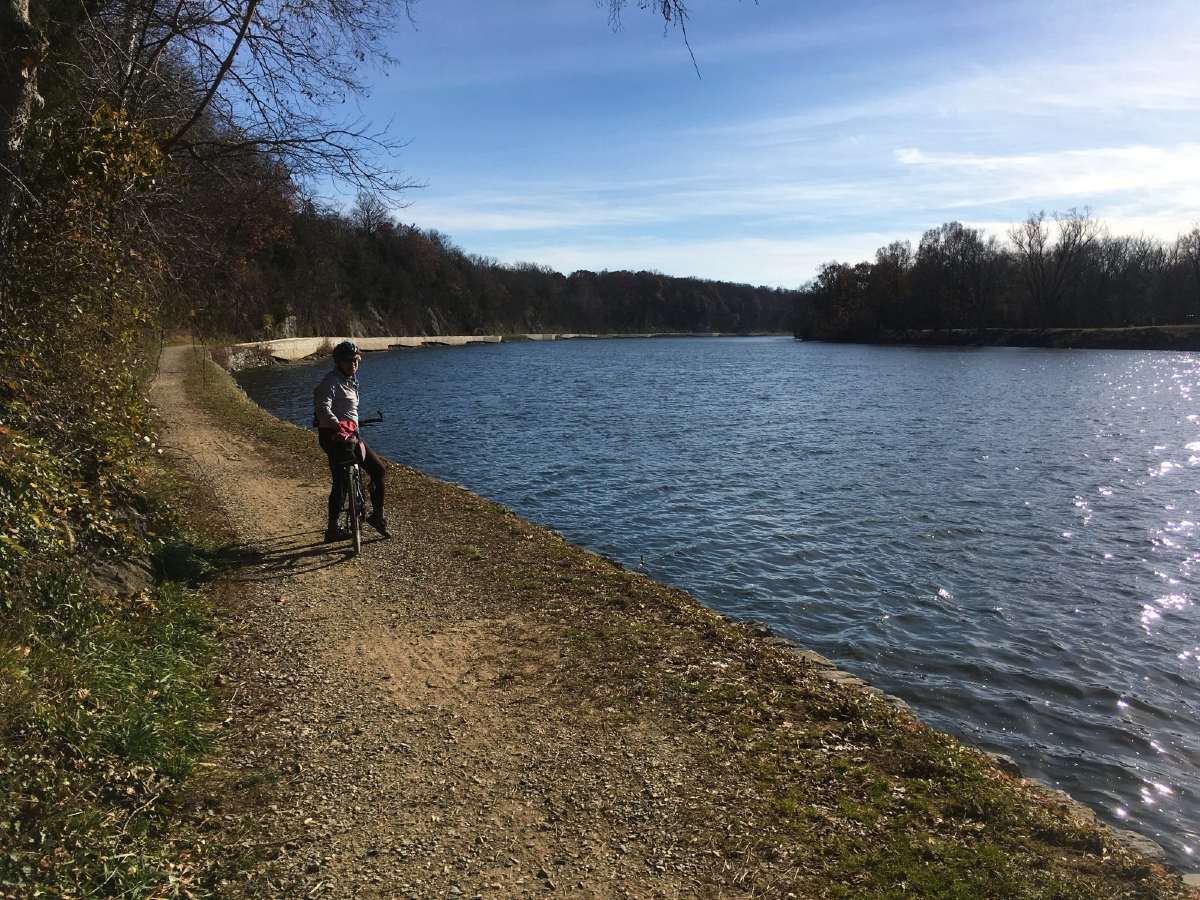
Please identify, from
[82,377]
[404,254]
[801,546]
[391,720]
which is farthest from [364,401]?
[404,254]

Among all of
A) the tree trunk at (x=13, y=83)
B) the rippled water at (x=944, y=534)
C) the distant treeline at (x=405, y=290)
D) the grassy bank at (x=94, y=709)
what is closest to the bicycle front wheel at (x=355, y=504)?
the grassy bank at (x=94, y=709)

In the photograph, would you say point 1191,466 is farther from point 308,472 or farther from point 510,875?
point 510,875

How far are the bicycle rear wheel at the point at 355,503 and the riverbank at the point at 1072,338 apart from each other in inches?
3737

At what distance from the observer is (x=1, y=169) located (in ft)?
19.3

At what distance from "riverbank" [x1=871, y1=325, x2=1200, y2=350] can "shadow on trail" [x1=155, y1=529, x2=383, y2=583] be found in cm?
9522

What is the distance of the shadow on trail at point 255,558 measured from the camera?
7.77 m

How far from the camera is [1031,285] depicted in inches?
4048

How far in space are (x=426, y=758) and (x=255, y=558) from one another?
4725 mm

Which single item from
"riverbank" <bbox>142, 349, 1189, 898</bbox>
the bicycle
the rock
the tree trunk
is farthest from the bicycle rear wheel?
the rock

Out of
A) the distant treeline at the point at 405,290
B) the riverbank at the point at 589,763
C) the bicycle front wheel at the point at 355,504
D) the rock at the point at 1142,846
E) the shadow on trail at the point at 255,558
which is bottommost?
the rock at the point at 1142,846

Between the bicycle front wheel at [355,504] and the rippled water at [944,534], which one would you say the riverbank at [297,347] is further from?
the bicycle front wheel at [355,504]

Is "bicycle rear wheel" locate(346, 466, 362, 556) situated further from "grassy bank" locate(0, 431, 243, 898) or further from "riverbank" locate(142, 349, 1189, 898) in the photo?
"grassy bank" locate(0, 431, 243, 898)

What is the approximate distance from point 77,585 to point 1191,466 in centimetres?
2462

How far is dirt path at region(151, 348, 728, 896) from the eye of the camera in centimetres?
388
